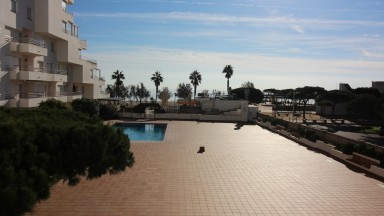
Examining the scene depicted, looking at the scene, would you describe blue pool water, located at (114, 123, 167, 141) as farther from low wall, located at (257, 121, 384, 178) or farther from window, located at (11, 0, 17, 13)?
window, located at (11, 0, 17, 13)

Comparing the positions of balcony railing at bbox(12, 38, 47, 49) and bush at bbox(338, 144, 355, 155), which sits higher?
balcony railing at bbox(12, 38, 47, 49)

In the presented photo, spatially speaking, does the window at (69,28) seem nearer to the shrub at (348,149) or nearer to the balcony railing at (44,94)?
the balcony railing at (44,94)

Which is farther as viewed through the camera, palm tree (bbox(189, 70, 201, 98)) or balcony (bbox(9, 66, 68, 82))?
palm tree (bbox(189, 70, 201, 98))

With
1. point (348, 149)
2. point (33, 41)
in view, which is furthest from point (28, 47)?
point (348, 149)

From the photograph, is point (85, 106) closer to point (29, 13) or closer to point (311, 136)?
point (29, 13)

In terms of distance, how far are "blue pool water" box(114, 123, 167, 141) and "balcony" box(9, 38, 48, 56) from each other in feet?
32.0

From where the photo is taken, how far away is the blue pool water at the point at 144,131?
31808 mm

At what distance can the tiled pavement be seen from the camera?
1225cm

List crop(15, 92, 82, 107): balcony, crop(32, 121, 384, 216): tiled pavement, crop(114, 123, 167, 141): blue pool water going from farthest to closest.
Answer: crop(114, 123, 167, 141): blue pool water
crop(15, 92, 82, 107): balcony
crop(32, 121, 384, 216): tiled pavement

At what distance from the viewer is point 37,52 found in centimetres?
3047

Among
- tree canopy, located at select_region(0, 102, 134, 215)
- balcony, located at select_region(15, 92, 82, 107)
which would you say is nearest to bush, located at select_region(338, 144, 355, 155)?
tree canopy, located at select_region(0, 102, 134, 215)

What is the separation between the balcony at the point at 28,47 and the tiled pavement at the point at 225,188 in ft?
43.8

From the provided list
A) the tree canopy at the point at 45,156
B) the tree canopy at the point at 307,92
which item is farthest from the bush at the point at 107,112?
the tree canopy at the point at 45,156

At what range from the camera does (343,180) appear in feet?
53.6
